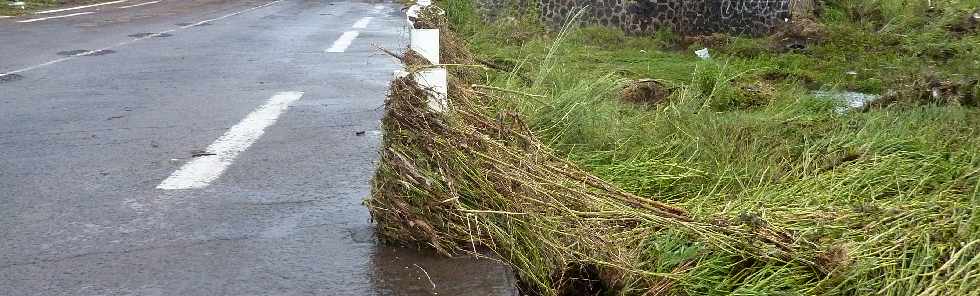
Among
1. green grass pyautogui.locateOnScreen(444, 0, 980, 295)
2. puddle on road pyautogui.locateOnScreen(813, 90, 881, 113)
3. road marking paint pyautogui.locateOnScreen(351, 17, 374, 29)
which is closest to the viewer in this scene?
green grass pyautogui.locateOnScreen(444, 0, 980, 295)

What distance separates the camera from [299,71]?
12961 millimetres

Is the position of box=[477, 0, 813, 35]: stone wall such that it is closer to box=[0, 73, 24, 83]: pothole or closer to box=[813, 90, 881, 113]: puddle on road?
box=[813, 90, 881, 113]: puddle on road

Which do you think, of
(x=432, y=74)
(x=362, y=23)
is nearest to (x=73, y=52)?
(x=362, y=23)

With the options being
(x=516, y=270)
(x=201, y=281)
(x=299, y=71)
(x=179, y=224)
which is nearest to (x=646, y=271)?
(x=516, y=270)

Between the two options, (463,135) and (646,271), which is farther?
(463,135)

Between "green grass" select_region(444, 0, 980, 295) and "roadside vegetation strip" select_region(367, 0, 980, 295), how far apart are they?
15mm

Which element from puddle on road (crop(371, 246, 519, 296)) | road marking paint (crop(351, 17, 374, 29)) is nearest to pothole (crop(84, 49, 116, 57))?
road marking paint (crop(351, 17, 374, 29))

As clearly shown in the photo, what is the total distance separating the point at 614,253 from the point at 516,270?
0.45m

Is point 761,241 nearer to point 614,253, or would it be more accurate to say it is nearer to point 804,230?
point 804,230

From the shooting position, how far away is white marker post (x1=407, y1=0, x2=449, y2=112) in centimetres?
549

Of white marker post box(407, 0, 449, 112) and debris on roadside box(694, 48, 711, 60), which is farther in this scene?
debris on roadside box(694, 48, 711, 60)

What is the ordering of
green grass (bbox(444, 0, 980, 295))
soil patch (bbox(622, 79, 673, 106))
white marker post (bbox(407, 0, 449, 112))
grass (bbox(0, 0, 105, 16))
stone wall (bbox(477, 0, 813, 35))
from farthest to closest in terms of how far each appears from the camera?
1. grass (bbox(0, 0, 105, 16))
2. stone wall (bbox(477, 0, 813, 35))
3. soil patch (bbox(622, 79, 673, 106))
4. white marker post (bbox(407, 0, 449, 112))
5. green grass (bbox(444, 0, 980, 295))

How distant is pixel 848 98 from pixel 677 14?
576 cm

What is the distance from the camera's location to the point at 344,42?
17453 mm
